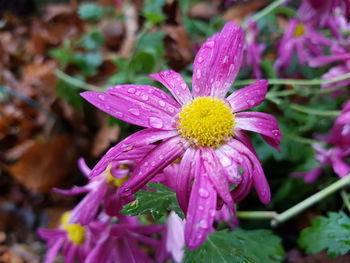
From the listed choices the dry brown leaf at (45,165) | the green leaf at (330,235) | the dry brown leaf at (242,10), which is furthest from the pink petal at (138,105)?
the dry brown leaf at (242,10)

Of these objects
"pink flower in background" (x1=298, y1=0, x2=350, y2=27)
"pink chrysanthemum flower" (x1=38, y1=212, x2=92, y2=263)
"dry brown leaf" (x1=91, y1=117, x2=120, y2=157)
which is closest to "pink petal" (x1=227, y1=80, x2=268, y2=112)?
"pink flower in background" (x1=298, y1=0, x2=350, y2=27)

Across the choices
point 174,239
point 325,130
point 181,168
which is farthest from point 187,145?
point 325,130

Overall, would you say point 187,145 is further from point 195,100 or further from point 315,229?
point 315,229

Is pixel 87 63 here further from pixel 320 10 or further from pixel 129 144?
pixel 129 144

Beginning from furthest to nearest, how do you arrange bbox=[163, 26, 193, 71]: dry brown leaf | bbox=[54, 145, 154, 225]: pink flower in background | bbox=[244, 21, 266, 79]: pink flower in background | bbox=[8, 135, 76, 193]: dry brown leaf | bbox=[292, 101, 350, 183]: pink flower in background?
bbox=[8, 135, 76, 193]: dry brown leaf
bbox=[163, 26, 193, 71]: dry brown leaf
bbox=[244, 21, 266, 79]: pink flower in background
bbox=[292, 101, 350, 183]: pink flower in background
bbox=[54, 145, 154, 225]: pink flower in background

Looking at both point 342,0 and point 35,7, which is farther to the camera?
point 35,7

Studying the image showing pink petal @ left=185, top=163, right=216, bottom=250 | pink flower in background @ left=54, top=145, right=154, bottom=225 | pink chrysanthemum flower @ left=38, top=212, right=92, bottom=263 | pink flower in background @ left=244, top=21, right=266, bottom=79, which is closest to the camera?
pink petal @ left=185, top=163, right=216, bottom=250

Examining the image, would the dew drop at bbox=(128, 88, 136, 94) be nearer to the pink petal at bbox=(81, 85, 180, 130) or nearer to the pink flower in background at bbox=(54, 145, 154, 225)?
the pink petal at bbox=(81, 85, 180, 130)
